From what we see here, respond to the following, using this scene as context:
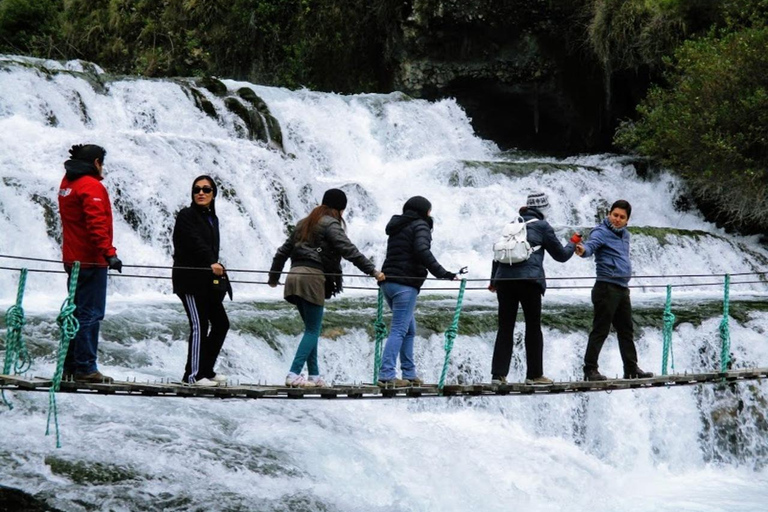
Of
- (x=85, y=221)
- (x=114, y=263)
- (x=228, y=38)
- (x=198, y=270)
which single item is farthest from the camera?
(x=228, y=38)

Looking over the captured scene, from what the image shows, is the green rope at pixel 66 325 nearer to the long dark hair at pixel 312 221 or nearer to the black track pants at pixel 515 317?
the long dark hair at pixel 312 221

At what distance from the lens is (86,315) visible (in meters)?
6.62

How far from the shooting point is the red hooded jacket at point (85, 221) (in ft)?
21.1

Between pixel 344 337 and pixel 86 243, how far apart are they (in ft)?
14.4

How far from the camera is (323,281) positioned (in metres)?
7.11

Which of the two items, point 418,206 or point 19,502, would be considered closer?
point 19,502

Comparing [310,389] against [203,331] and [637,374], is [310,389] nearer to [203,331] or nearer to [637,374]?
[203,331]

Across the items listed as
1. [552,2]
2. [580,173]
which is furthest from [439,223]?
[552,2]

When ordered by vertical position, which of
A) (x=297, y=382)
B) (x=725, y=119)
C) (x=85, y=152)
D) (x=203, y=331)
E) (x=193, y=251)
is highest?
(x=725, y=119)

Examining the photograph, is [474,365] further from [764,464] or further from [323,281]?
[323,281]

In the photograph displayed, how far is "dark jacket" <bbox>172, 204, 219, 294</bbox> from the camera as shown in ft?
22.4

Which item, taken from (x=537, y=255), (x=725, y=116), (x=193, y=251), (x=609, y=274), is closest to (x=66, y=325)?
(x=193, y=251)

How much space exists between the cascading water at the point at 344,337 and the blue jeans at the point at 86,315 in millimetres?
702

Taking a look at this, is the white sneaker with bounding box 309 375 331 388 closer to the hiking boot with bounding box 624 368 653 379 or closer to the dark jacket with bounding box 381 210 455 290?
the dark jacket with bounding box 381 210 455 290
